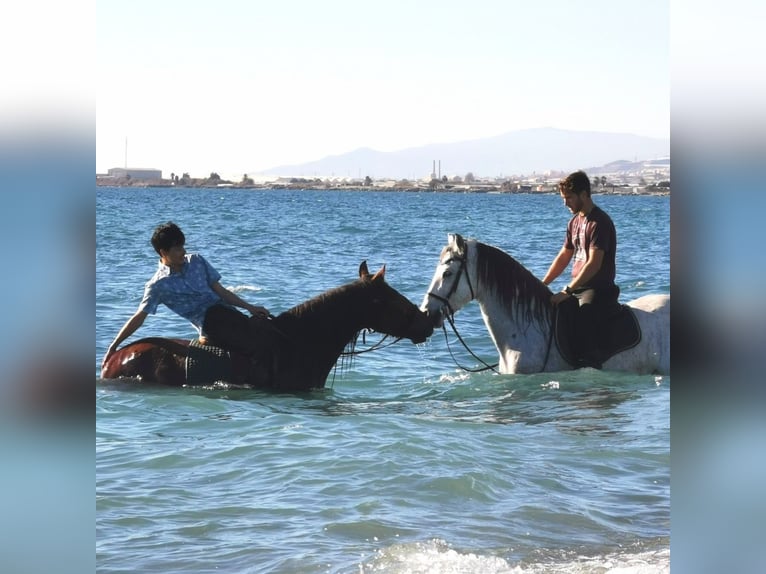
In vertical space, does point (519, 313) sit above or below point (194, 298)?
below

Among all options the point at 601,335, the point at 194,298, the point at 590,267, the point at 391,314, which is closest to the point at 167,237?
the point at 194,298

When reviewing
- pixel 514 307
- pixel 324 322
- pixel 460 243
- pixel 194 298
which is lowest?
pixel 324 322

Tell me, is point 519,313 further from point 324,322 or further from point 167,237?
point 167,237

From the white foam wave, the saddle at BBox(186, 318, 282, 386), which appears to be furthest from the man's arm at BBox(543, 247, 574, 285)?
the white foam wave

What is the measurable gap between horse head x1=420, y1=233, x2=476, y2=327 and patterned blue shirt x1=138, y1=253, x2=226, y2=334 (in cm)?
195

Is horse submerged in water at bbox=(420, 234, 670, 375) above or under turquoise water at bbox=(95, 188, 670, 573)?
above

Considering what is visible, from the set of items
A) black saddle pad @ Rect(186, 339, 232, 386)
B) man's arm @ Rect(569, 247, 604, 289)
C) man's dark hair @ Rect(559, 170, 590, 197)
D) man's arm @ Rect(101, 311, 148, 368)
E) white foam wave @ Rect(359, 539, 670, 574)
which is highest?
man's dark hair @ Rect(559, 170, 590, 197)

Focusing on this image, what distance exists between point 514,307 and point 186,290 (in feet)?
9.94

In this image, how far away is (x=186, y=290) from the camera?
8.23 m

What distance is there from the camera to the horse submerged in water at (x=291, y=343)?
8.60 m

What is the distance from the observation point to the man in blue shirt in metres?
8.13

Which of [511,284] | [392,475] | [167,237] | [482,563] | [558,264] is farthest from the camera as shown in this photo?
[558,264]

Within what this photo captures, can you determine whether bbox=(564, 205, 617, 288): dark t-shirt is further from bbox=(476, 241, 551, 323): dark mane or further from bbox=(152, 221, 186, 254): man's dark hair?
bbox=(152, 221, 186, 254): man's dark hair
